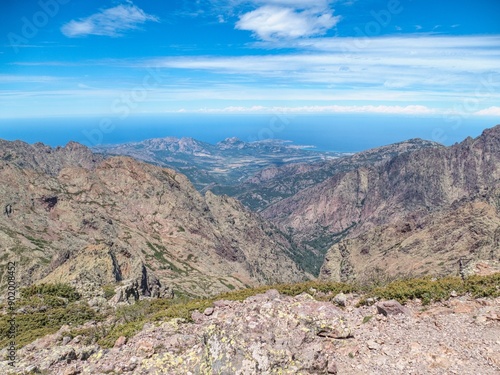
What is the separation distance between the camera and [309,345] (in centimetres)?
2084

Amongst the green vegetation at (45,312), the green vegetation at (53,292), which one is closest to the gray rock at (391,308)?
the green vegetation at (45,312)

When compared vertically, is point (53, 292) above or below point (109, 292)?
above

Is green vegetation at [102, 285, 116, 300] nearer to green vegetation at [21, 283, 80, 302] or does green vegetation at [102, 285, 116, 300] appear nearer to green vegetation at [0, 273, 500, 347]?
green vegetation at [21, 283, 80, 302]

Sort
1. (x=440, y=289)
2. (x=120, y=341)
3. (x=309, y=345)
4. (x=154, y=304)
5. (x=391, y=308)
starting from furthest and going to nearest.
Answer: (x=154, y=304) → (x=440, y=289) → (x=120, y=341) → (x=391, y=308) → (x=309, y=345)

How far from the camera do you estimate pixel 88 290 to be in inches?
1778

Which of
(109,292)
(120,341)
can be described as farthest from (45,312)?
(120,341)

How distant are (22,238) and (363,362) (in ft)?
467

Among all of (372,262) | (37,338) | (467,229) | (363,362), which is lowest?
(372,262)

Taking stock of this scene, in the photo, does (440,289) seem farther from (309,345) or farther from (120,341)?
(120,341)

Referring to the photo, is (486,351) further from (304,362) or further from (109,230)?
(109,230)

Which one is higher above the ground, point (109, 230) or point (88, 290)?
point (88, 290)

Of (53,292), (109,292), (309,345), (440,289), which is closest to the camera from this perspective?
(309,345)

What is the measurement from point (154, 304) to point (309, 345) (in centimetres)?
1990

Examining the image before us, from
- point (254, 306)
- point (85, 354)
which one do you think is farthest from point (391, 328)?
point (85, 354)
